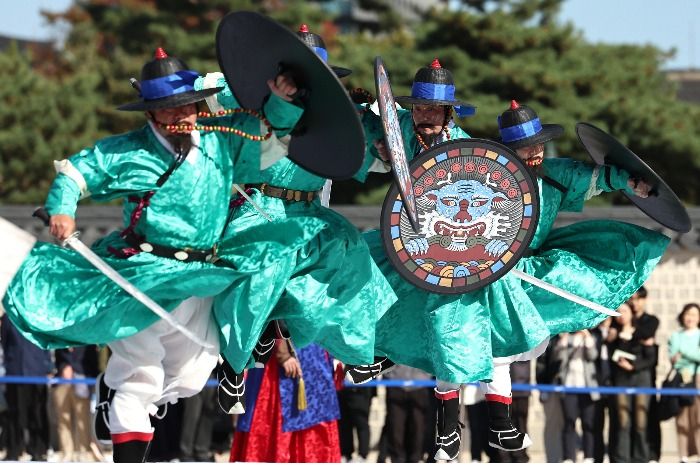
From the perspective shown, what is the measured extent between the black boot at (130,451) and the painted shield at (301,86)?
1.32m

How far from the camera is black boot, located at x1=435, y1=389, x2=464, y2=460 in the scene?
6.14m

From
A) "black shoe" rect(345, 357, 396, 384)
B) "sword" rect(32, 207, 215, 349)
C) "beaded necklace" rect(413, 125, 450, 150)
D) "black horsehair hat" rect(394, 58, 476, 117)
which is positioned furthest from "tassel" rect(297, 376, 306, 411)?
"sword" rect(32, 207, 215, 349)

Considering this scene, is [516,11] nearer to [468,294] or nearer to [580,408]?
[580,408]

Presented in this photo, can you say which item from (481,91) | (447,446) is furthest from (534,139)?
(481,91)

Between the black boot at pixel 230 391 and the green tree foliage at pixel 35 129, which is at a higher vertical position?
the green tree foliage at pixel 35 129

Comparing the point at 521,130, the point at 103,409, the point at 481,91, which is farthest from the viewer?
the point at 481,91

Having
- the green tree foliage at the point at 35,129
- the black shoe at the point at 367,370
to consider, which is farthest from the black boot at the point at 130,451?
the green tree foliage at the point at 35,129

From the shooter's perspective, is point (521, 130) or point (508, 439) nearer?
point (521, 130)

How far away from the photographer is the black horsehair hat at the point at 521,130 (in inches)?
239

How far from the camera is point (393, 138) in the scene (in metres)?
5.44

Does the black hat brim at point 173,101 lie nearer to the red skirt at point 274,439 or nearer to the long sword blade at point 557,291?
the long sword blade at point 557,291

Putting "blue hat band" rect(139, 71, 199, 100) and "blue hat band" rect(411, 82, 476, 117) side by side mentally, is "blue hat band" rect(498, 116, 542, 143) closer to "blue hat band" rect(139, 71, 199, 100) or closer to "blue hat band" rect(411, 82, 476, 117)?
"blue hat band" rect(411, 82, 476, 117)

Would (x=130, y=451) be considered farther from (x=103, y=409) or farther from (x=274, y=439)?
(x=274, y=439)

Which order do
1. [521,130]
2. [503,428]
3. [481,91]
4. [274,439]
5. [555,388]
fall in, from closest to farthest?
1. [521,130]
2. [503,428]
3. [274,439]
4. [555,388]
5. [481,91]
